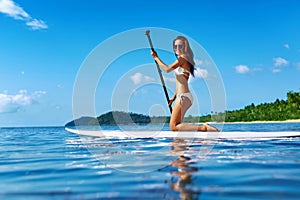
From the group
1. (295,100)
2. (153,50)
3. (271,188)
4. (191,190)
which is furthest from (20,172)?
(295,100)

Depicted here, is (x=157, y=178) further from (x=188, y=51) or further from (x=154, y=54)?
(x=154, y=54)

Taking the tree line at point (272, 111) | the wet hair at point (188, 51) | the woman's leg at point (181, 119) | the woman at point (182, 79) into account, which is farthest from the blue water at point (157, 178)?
the tree line at point (272, 111)

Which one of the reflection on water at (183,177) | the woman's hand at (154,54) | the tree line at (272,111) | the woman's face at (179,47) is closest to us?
the reflection on water at (183,177)

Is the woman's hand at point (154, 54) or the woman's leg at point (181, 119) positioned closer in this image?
the woman's leg at point (181, 119)

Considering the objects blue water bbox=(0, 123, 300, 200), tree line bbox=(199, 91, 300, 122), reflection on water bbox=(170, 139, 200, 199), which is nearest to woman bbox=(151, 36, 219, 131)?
blue water bbox=(0, 123, 300, 200)

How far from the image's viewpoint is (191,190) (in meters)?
3.09

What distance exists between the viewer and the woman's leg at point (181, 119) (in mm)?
9062

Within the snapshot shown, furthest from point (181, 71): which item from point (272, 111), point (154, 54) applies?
point (272, 111)

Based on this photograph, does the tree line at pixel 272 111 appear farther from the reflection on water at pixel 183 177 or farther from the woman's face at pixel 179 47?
the reflection on water at pixel 183 177

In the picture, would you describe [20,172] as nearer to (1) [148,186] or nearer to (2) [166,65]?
(1) [148,186]

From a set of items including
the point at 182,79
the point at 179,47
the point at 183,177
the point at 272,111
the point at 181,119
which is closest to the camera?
the point at 183,177

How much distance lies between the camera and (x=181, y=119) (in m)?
9.30

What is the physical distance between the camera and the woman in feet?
29.5

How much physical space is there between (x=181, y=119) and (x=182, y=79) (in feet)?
3.55
